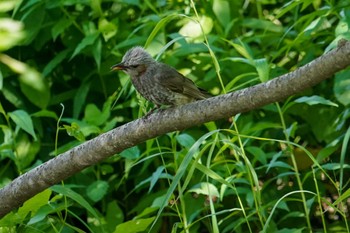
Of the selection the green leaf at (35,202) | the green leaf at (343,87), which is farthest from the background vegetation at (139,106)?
the green leaf at (35,202)

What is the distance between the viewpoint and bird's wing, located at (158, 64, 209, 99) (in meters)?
3.72

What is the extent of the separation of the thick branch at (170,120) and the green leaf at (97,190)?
1106 mm

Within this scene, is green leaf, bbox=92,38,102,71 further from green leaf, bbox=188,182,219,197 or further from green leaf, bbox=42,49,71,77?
green leaf, bbox=188,182,219,197

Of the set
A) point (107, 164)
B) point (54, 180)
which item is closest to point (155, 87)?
point (54, 180)

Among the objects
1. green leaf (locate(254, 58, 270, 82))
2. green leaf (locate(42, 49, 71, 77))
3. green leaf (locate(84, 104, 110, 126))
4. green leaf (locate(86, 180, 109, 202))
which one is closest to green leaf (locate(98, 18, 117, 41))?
green leaf (locate(42, 49, 71, 77))

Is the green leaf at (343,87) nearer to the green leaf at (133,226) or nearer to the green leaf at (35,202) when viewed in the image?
the green leaf at (133,226)

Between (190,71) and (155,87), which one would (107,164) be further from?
(155,87)

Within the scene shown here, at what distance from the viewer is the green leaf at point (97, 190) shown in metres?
4.64

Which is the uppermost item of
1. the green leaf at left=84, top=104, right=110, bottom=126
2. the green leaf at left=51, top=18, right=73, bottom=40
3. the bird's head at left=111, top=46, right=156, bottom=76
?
the bird's head at left=111, top=46, right=156, bottom=76

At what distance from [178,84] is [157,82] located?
3.8 inches

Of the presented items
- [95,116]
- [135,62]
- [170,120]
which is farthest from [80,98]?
[170,120]

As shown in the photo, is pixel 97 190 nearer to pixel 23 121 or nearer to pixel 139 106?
pixel 139 106

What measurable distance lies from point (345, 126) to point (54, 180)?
218 cm

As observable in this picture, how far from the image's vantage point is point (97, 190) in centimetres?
471
